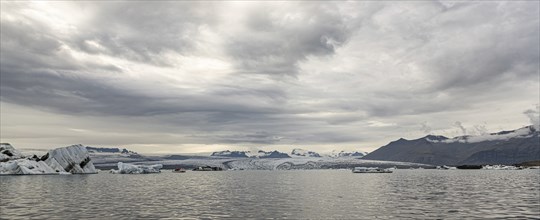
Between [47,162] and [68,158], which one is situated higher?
[68,158]

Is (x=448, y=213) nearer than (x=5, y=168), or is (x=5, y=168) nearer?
(x=448, y=213)

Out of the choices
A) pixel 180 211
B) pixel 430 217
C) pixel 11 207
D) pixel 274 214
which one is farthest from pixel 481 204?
pixel 11 207

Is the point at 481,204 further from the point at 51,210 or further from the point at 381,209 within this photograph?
the point at 51,210

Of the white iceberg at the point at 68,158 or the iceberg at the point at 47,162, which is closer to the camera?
the iceberg at the point at 47,162

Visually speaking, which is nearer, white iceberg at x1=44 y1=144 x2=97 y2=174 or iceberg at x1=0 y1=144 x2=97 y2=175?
iceberg at x1=0 y1=144 x2=97 y2=175

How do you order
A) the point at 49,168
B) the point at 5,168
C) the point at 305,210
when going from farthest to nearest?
the point at 49,168
the point at 5,168
the point at 305,210

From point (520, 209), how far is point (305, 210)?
21.6 meters

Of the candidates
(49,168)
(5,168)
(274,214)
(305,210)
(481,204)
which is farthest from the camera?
(49,168)

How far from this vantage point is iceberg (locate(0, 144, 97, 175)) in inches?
5846

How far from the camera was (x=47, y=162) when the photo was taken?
163m

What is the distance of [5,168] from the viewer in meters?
148

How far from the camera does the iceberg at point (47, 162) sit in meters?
148

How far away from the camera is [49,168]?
A: 524 ft

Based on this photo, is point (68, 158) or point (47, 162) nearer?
point (47, 162)
